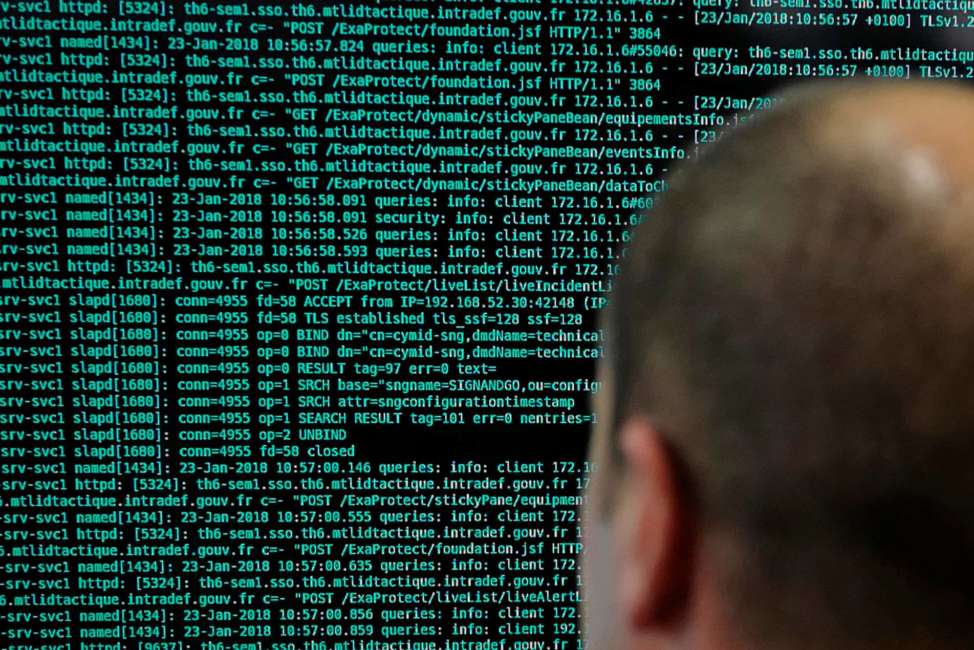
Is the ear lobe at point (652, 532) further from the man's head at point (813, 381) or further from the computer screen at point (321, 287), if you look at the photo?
the computer screen at point (321, 287)

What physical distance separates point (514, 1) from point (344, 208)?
29 cm

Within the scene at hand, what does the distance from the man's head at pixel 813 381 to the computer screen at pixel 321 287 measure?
46 centimetres

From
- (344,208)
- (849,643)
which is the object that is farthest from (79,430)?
(849,643)

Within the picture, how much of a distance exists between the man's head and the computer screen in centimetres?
46

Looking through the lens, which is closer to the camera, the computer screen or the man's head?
the man's head

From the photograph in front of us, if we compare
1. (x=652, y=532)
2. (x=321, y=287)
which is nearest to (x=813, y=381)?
(x=652, y=532)

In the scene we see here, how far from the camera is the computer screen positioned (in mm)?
926

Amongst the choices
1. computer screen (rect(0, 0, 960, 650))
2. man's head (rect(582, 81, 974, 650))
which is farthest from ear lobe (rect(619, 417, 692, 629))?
computer screen (rect(0, 0, 960, 650))

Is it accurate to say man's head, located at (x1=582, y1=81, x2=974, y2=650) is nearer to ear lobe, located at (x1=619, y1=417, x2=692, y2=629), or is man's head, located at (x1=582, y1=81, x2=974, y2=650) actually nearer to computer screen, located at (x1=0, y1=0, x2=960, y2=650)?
ear lobe, located at (x1=619, y1=417, x2=692, y2=629)

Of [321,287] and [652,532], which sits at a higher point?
[321,287]

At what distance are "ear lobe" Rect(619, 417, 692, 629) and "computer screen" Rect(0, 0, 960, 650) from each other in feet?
1.50

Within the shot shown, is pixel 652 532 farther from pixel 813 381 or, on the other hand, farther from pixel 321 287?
pixel 321 287

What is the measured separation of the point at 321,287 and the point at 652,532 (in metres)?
0.56

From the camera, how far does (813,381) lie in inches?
16.2
